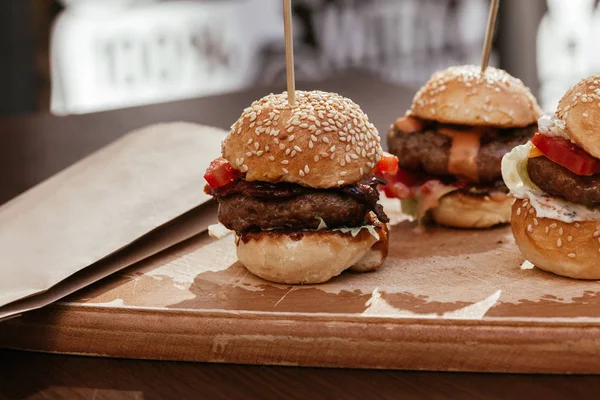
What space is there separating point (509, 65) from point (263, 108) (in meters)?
5.26

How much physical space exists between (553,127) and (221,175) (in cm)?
120

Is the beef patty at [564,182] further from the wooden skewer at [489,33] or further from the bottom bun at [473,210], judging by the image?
the wooden skewer at [489,33]

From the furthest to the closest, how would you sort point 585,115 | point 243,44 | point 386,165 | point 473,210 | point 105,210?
point 243,44, point 473,210, point 105,210, point 386,165, point 585,115

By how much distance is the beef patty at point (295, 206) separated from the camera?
106 inches

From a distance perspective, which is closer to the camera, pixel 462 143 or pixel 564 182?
pixel 564 182

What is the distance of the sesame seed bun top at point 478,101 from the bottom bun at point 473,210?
330 mm

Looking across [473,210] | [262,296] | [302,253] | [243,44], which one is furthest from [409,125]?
[243,44]

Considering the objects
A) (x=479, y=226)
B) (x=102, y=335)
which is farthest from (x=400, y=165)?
(x=102, y=335)

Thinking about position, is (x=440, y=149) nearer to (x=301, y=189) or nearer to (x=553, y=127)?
(x=553, y=127)

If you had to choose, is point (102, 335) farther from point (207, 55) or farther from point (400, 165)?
point (207, 55)

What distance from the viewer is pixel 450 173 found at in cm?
340

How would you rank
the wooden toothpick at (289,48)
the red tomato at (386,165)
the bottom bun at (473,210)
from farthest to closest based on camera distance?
the bottom bun at (473,210), the red tomato at (386,165), the wooden toothpick at (289,48)

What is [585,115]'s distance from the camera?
261 cm

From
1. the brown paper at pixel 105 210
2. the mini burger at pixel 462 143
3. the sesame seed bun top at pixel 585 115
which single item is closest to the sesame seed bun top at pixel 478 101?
the mini burger at pixel 462 143
